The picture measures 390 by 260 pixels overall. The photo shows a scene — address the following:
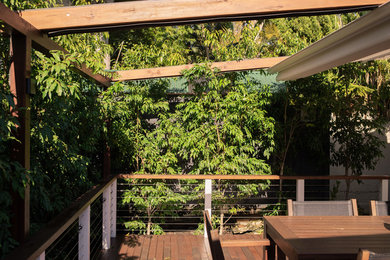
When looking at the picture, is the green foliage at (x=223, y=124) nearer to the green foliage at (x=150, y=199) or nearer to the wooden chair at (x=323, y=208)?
the green foliage at (x=150, y=199)

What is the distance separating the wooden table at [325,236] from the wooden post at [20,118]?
5.03ft

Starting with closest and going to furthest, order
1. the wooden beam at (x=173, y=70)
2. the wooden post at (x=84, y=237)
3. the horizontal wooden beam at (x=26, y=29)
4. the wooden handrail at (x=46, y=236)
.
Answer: the wooden handrail at (x=46, y=236) → the horizontal wooden beam at (x=26, y=29) → the wooden post at (x=84, y=237) → the wooden beam at (x=173, y=70)

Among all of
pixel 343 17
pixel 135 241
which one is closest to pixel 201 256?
pixel 135 241

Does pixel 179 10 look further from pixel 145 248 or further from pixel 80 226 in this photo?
pixel 145 248

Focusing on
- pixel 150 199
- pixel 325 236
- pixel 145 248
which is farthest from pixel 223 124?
pixel 325 236

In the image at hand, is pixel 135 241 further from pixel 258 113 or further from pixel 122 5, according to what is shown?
pixel 122 5

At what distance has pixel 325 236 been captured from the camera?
2.48m

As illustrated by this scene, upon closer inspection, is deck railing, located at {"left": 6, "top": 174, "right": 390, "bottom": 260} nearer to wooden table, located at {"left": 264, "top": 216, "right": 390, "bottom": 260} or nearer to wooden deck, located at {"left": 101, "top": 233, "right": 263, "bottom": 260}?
wooden deck, located at {"left": 101, "top": 233, "right": 263, "bottom": 260}

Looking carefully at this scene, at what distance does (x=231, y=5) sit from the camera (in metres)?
2.60

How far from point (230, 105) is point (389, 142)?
148 inches

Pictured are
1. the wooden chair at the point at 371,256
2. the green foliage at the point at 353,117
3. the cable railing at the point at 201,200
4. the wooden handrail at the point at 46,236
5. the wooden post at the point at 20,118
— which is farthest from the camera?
the green foliage at the point at 353,117

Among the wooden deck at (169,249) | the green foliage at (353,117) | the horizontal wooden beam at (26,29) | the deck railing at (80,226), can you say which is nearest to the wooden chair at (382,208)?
the wooden deck at (169,249)

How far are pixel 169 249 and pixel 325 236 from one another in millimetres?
2543

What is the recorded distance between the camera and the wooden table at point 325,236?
218 centimetres
